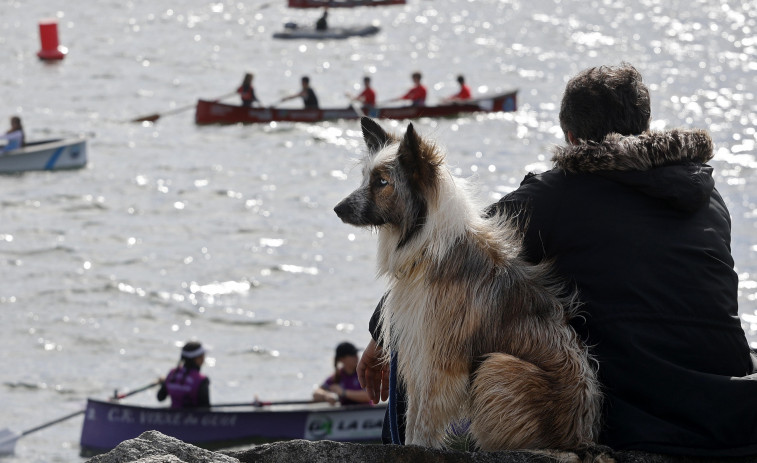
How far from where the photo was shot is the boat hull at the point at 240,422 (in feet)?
45.6

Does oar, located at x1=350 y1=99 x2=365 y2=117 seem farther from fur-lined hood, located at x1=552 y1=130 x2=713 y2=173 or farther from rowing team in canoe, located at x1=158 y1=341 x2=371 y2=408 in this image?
fur-lined hood, located at x1=552 y1=130 x2=713 y2=173

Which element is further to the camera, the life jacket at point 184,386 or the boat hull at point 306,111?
the boat hull at point 306,111

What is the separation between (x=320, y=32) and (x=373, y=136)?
140 ft

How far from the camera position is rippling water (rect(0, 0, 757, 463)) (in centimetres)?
1891

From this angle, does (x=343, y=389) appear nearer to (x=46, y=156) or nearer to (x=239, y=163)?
(x=46, y=156)

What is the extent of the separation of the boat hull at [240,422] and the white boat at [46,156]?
14539 mm

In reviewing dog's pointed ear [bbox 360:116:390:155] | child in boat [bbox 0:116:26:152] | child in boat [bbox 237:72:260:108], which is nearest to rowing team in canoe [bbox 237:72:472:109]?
child in boat [bbox 237:72:260:108]

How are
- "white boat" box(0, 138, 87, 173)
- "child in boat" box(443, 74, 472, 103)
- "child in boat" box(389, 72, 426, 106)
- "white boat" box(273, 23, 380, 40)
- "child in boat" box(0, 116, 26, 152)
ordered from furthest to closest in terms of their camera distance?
"white boat" box(273, 23, 380, 40), "child in boat" box(443, 74, 472, 103), "child in boat" box(389, 72, 426, 106), "white boat" box(0, 138, 87, 173), "child in boat" box(0, 116, 26, 152)

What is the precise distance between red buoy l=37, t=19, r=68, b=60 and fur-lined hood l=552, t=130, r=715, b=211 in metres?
41.1

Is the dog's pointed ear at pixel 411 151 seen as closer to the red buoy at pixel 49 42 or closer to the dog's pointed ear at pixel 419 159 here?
the dog's pointed ear at pixel 419 159

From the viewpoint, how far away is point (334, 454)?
136 inches

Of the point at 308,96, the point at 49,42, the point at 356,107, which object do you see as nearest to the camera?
the point at 356,107

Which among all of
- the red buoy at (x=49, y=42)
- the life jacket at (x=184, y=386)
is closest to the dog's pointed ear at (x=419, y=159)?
the life jacket at (x=184, y=386)

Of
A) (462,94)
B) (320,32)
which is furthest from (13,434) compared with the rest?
(320,32)
